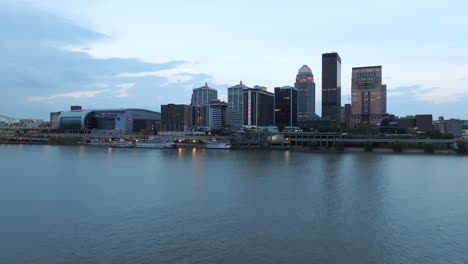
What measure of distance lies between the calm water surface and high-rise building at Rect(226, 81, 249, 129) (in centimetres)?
10294

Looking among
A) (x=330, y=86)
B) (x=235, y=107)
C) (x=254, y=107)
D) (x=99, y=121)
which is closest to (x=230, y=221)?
(x=99, y=121)

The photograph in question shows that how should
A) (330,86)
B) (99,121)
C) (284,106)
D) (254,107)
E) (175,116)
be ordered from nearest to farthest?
1. (99,121)
2. (175,116)
3. (254,107)
4. (284,106)
5. (330,86)

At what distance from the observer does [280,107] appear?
132m

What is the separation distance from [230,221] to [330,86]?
13386 cm

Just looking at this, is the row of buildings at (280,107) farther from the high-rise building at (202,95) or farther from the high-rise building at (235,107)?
the high-rise building at (202,95)

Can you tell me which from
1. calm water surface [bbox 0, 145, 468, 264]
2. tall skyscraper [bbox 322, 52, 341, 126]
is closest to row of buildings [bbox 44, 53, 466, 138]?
tall skyscraper [bbox 322, 52, 341, 126]

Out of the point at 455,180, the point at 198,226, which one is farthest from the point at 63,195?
the point at 455,180

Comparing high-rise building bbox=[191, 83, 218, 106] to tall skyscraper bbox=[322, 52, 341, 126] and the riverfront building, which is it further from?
the riverfront building

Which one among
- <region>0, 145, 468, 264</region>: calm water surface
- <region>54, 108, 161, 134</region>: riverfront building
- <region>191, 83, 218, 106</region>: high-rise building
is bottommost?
<region>0, 145, 468, 264</region>: calm water surface

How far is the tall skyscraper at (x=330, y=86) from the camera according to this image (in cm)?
13938

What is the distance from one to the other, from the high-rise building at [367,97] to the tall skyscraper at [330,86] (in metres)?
6.88

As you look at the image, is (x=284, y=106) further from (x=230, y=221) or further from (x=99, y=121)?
(x=230, y=221)

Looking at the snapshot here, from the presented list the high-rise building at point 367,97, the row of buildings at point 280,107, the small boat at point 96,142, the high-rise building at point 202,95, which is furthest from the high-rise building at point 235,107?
the small boat at point 96,142

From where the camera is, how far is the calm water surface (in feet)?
33.7
